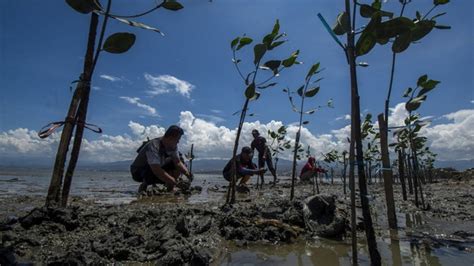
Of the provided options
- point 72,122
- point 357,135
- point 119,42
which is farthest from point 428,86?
point 72,122

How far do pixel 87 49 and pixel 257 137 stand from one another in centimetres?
983

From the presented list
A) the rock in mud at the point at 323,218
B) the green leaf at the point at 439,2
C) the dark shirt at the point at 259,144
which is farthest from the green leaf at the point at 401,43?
the dark shirt at the point at 259,144

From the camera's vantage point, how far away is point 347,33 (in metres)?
2.79

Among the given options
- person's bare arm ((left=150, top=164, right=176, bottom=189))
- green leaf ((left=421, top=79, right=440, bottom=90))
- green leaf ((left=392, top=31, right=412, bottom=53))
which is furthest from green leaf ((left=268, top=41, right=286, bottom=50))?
person's bare arm ((left=150, top=164, right=176, bottom=189))

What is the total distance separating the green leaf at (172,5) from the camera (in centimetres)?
338

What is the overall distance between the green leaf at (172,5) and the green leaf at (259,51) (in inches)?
120

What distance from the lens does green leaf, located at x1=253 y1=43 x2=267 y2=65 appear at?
246 inches

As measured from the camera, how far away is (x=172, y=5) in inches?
133

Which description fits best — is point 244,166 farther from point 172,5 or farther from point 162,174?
point 172,5

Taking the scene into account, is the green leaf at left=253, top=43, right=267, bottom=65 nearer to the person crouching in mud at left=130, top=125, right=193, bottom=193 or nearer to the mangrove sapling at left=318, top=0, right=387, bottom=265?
the person crouching in mud at left=130, top=125, right=193, bottom=193

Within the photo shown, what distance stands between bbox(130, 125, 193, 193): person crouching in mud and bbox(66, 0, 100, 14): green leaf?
15.2 feet

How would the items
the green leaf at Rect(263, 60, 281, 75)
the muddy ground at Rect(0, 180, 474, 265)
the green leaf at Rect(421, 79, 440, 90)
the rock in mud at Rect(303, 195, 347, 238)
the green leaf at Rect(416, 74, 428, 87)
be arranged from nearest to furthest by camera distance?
the muddy ground at Rect(0, 180, 474, 265), the rock in mud at Rect(303, 195, 347, 238), the green leaf at Rect(421, 79, 440, 90), the green leaf at Rect(416, 74, 428, 87), the green leaf at Rect(263, 60, 281, 75)

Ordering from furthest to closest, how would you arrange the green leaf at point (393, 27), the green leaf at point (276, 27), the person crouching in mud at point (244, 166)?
1. the person crouching in mud at point (244, 166)
2. the green leaf at point (276, 27)
3. the green leaf at point (393, 27)

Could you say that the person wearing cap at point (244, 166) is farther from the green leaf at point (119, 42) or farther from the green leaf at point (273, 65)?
the green leaf at point (119, 42)
